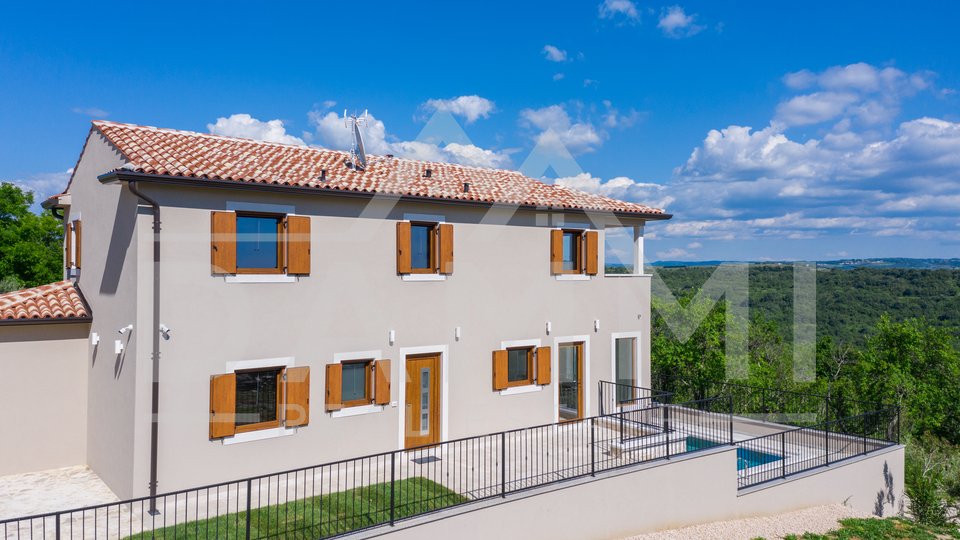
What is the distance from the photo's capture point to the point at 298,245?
429 inches

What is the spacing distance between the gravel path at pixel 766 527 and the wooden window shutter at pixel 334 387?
230 inches

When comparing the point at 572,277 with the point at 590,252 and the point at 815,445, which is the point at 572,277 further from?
the point at 815,445

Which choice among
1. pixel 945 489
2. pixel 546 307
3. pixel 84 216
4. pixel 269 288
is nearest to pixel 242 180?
pixel 269 288

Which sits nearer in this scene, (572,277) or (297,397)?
(297,397)

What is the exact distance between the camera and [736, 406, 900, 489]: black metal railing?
12656mm

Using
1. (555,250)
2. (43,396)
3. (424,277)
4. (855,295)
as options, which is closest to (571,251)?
(555,250)

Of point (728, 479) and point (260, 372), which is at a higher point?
point (260, 372)

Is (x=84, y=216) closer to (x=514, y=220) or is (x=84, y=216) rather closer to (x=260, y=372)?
(x=260, y=372)

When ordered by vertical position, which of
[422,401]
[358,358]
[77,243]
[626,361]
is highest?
[77,243]

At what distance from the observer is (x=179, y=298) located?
9852mm

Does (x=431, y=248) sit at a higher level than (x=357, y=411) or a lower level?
higher

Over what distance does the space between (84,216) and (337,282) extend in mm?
6115

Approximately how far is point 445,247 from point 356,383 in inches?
133

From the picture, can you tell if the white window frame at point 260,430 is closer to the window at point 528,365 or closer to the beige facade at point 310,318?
the beige facade at point 310,318
